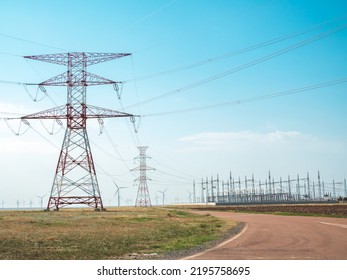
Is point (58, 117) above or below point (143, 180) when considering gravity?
above

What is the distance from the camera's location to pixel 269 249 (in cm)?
1878

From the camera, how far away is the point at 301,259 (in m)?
15.2

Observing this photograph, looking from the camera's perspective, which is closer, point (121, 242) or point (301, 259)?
point (301, 259)

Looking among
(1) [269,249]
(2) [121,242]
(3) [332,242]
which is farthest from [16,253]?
(3) [332,242]

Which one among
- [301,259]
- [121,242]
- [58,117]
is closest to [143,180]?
[58,117]

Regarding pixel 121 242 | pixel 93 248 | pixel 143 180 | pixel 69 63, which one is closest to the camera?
pixel 93 248

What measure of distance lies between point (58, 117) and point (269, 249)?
162 ft

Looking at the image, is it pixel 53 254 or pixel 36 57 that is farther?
pixel 36 57

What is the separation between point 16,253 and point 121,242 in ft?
20.9

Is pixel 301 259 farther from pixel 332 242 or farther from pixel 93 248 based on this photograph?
pixel 93 248

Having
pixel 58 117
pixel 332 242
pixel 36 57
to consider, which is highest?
pixel 36 57

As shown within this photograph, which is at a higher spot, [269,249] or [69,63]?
[69,63]
